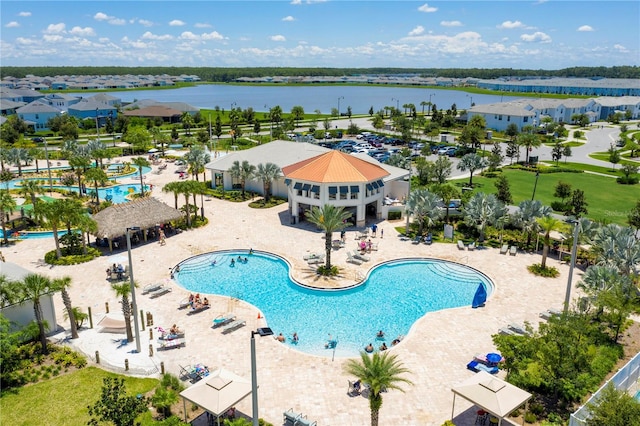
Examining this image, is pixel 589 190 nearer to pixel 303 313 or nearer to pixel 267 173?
pixel 267 173

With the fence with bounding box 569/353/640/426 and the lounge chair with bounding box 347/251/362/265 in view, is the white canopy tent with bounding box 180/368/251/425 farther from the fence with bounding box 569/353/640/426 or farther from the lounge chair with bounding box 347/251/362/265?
the lounge chair with bounding box 347/251/362/265

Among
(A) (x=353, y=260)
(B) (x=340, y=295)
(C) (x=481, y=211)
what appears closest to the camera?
(B) (x=340, y=295)

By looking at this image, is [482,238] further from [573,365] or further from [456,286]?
[573,365]

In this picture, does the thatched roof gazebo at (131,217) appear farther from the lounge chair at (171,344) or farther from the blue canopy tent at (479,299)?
the blue canopy tent at (479,299)

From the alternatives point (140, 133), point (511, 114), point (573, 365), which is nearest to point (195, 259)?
point (573, 365)

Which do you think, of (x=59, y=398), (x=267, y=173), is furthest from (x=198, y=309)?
(x=267, y=173)

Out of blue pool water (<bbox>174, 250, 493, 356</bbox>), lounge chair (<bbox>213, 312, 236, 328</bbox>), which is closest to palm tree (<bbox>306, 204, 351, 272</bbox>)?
blue pool water (<bbox>174, 250, 493, 356</bbox>)
